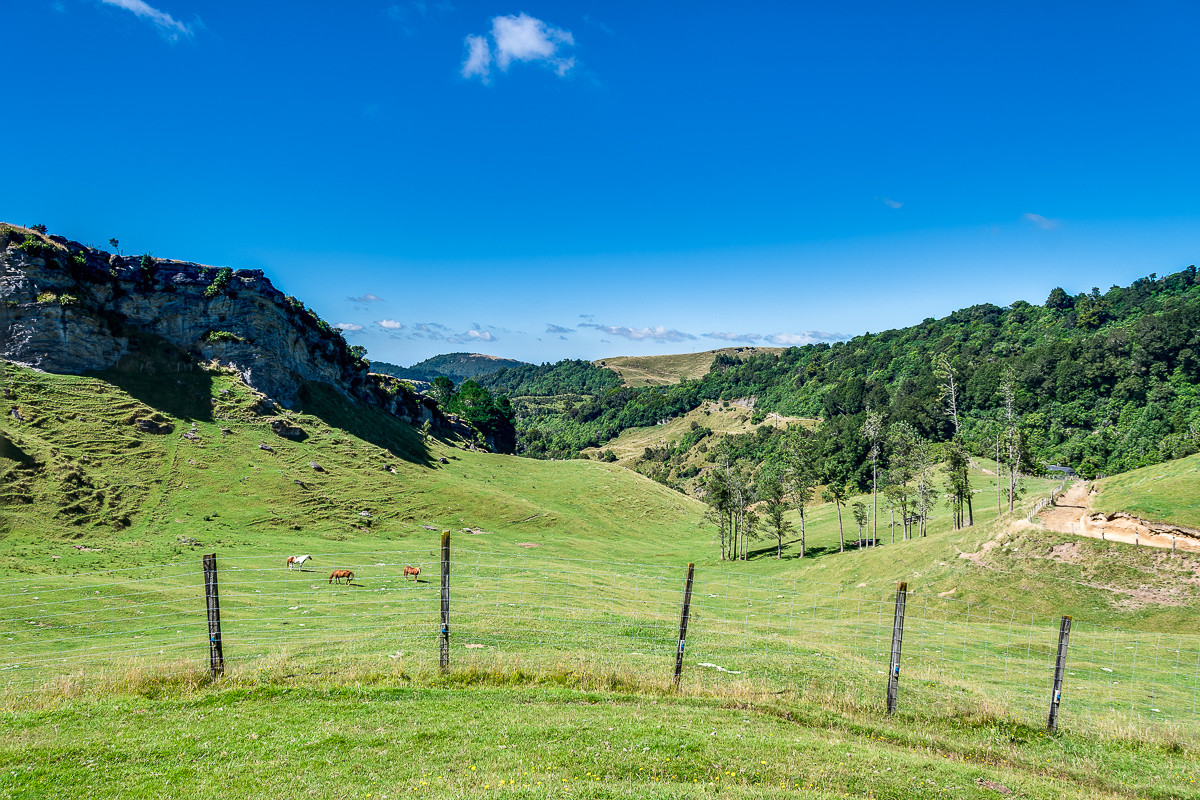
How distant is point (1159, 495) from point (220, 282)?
331ft

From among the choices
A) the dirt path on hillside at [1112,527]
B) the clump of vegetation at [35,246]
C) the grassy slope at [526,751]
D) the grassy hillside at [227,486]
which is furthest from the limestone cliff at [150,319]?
the dirt path on hillside at [1112,527]

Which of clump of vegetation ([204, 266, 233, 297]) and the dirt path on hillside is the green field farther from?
clump of vegetation ([204, 266, 233, 297])

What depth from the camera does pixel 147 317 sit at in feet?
254

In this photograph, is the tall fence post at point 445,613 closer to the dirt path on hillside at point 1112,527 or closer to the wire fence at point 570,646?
the wire fence at point 570,646

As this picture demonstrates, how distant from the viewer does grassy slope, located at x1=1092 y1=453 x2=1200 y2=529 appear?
35344 millimetres

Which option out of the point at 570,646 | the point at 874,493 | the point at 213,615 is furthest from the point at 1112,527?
the point at 213,615

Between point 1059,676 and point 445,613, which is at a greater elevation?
point 445,613

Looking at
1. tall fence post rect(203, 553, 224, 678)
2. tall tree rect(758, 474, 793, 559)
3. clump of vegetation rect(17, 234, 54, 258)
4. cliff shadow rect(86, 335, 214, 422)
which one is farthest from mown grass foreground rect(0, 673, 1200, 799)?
clump of vegetation rect(17, 234, 54, 258)

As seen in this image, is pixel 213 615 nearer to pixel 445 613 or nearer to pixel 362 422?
pixel 445 613

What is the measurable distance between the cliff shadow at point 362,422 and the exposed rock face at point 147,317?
2587mm

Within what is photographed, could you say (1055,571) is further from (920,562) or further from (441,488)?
(441,488)

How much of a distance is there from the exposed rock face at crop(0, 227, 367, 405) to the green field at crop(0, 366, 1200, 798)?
47.2ft

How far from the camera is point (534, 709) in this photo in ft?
34.8

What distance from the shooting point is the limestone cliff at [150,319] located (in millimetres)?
65250
